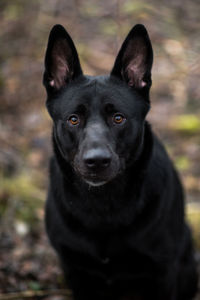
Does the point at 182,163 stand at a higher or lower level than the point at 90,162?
higher

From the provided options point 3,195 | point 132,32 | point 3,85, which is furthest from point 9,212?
point 3,85

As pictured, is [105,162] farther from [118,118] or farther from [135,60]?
[135,60]

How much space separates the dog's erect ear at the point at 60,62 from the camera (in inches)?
102

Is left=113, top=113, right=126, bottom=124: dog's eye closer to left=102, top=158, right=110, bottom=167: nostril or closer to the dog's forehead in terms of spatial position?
the dog's forehead

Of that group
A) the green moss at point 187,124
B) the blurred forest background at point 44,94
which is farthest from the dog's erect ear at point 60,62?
the green moss at point 187,124

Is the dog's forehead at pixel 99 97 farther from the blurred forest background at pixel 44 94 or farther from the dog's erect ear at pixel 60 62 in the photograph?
the blurred forest background at pixel 44 94

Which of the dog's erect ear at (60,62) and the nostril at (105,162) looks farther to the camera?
the dog's erect ear at (60,62)

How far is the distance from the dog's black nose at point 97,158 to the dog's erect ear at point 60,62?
639 mm

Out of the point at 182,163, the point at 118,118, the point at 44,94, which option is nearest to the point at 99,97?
the point at 118,118

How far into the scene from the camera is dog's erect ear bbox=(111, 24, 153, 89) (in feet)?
8.41

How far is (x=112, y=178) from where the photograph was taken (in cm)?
252

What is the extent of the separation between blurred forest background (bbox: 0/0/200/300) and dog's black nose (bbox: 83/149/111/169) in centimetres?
160

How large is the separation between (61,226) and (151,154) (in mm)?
773

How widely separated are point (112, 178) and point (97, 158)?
0.24 meters
